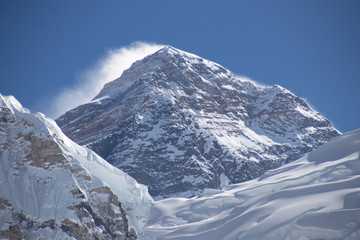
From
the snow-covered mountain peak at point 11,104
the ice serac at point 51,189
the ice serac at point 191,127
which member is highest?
the ice serac at point 191,127

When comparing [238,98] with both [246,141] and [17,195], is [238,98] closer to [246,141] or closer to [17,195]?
[246,141]

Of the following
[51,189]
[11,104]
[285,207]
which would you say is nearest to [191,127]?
[11,104]

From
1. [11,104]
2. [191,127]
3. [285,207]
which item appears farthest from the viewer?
[191,127]

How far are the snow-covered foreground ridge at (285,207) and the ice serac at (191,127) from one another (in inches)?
1060

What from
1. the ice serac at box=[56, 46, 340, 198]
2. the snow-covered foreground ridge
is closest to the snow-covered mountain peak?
the snow-covered foreground ridge

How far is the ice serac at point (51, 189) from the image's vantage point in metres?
75.4

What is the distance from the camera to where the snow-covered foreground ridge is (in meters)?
65.0

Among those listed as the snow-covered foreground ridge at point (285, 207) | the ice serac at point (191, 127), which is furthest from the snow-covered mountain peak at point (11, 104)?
the ice serac at point (191, 127)

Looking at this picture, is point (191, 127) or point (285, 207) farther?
point (191, 127)

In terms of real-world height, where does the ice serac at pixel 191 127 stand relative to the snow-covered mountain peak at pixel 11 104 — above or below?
above

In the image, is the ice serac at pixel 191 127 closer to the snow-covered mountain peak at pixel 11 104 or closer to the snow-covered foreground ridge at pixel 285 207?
the snow-covered foreground ridge at pixel 285 207

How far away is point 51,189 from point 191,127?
73.9 metres

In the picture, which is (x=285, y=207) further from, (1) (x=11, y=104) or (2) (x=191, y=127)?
(2) (x=191, y=127)

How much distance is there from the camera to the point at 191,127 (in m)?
151
